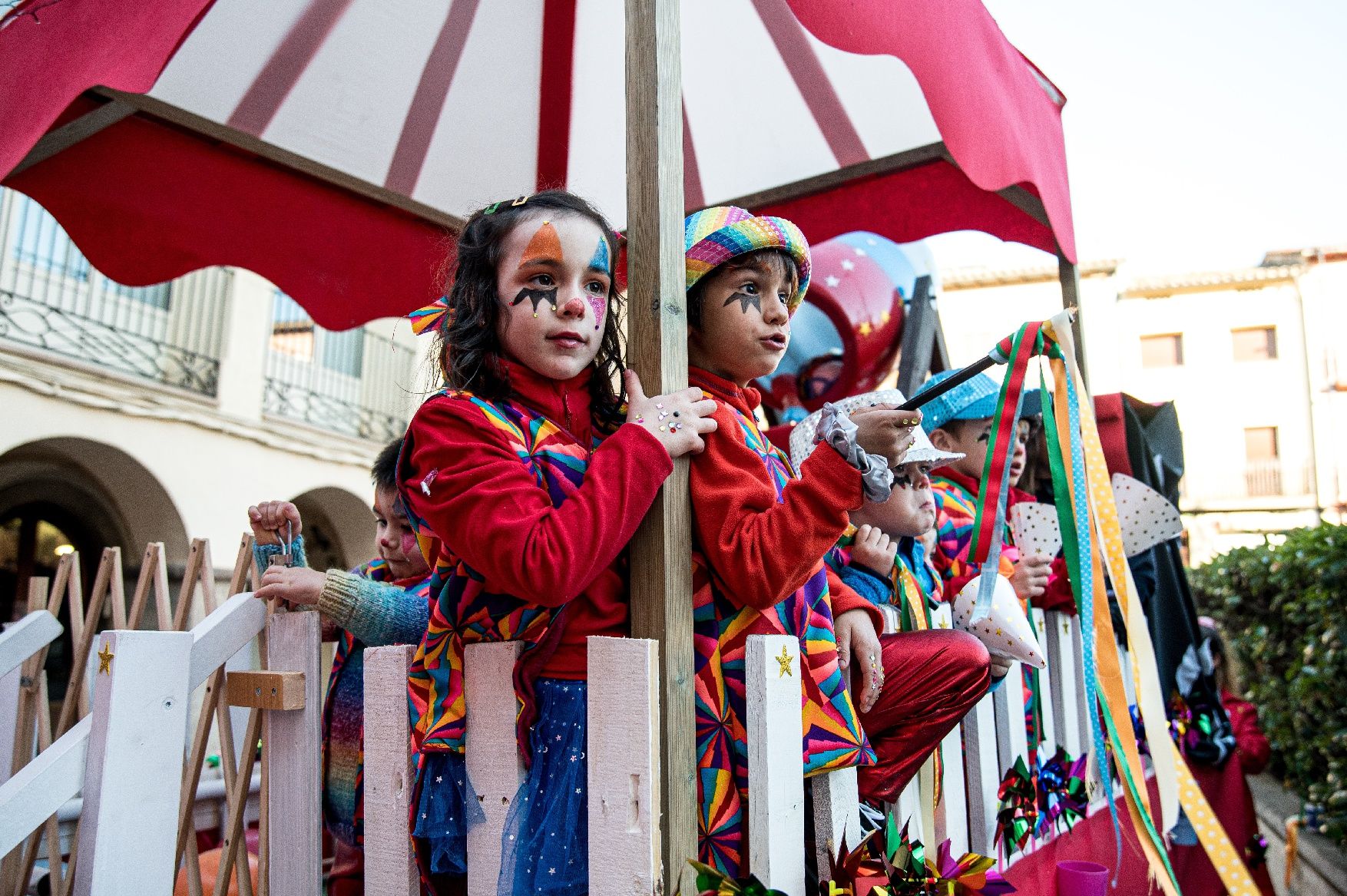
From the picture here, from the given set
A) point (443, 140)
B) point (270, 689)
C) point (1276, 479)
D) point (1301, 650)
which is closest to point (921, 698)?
point (270, 689)

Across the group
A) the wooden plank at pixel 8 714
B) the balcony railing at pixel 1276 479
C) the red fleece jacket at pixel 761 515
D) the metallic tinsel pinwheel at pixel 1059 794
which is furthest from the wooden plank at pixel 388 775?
the balcony railing at pixel 1276 479

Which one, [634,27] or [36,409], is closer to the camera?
[634,27]

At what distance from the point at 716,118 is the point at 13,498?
8914mm

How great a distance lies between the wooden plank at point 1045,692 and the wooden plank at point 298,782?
5.87 ft

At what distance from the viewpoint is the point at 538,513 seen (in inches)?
51.9

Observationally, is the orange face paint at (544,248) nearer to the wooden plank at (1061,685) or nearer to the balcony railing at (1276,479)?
the wooden plank at (1061,685)

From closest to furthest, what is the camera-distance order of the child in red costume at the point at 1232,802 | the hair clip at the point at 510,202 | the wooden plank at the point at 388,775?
the wooden plank at the point at 388,775, the hair clip at the point at 510,202, the child in red costume at the point at 1232,802

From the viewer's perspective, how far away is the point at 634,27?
149 centimetres

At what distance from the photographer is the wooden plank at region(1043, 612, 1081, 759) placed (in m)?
2.79

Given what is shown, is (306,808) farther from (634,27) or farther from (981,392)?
(981,392)

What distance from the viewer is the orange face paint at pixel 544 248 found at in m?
1.55

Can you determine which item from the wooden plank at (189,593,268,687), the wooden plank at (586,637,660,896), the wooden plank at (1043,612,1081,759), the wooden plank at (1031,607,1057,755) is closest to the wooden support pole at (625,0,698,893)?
the wooden plank at (586,637,660,896)

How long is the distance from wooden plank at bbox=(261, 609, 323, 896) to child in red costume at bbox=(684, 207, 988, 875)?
0.74 metres

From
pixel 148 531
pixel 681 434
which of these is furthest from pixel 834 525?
pixel 148 531
